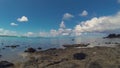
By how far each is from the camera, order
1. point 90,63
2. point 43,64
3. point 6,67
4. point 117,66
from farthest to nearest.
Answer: point 6,67
point 43,64
point 90,63
point 117,66

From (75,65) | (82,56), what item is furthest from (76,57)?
(75,65)

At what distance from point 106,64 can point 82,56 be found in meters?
6.20

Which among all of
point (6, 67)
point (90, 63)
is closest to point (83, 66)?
point (90, 63)

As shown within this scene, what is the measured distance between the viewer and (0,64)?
27.0m

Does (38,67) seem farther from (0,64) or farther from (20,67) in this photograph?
(0,64)

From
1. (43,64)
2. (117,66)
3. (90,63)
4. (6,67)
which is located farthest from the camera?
(6,67)

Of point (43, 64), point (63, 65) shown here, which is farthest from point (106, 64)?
point (43, 64)

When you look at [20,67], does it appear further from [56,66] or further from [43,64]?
[56,66]

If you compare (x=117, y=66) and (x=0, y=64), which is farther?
(x=0, y=64)

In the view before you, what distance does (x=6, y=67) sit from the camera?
2689 cm

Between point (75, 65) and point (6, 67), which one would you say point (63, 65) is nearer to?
point (75, 65)

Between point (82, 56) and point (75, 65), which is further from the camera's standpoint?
point (82, 56)

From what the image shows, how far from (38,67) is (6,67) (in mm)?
6732

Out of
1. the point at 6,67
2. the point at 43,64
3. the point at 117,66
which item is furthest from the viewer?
the point at 6,67
